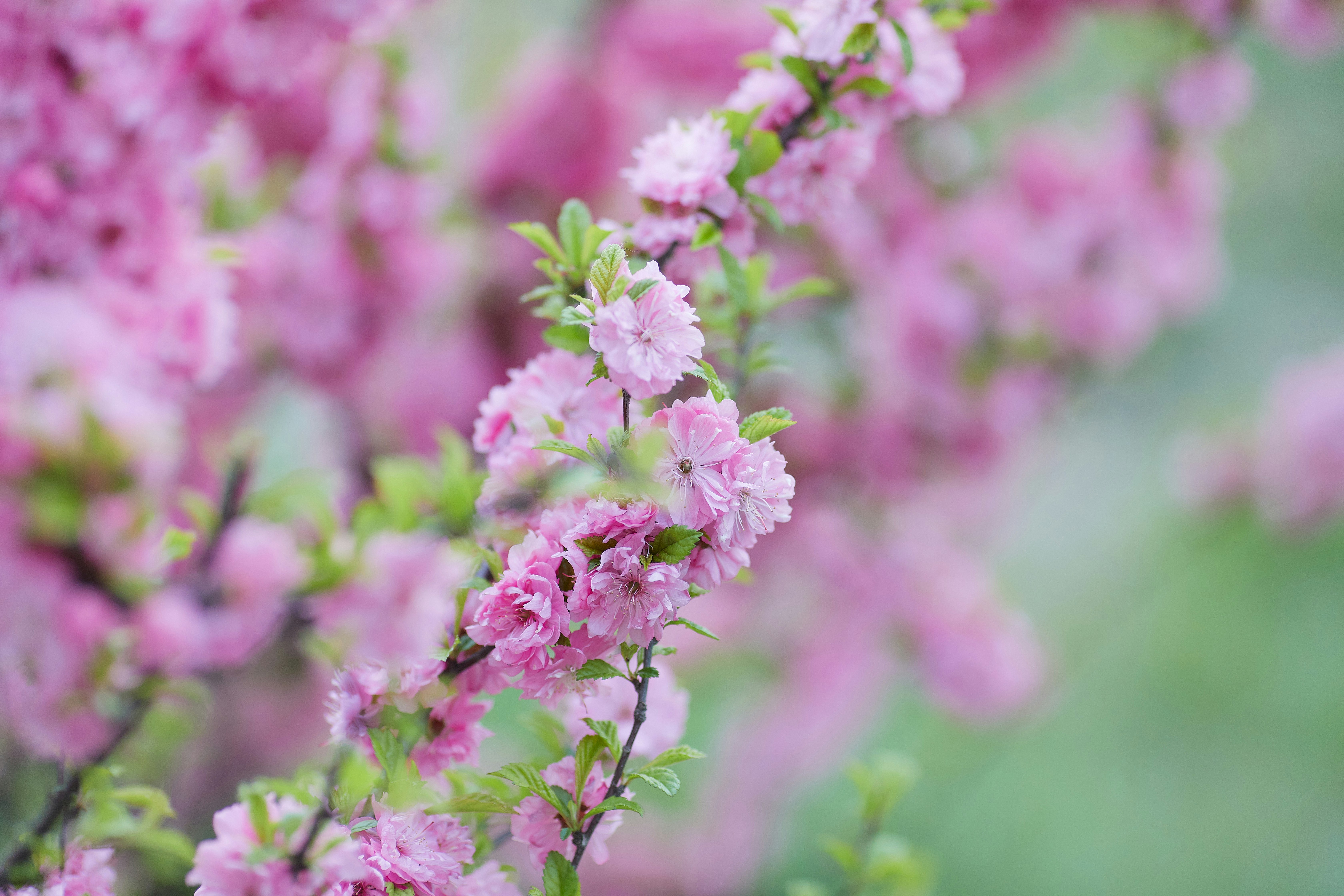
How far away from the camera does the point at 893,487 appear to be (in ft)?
4.99

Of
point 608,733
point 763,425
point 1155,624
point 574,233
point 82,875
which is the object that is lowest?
point 82,875

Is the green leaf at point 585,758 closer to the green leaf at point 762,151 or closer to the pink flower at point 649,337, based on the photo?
the pink flower at point 649,337

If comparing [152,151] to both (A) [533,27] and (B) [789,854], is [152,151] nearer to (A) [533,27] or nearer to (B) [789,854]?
(A) [533,27]

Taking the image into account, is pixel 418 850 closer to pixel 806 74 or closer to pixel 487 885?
pixel 487 885

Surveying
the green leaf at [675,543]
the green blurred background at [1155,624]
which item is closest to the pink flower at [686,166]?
the green leaf at [675,543]

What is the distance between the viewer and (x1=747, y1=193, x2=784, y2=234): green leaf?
0.54 meters

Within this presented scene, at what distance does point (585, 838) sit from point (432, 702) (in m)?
0.11

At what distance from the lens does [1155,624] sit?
2.26m

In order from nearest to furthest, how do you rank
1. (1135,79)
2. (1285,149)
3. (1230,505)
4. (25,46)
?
(25,46) → (1135,79) → (1230,505) → (1285,149)

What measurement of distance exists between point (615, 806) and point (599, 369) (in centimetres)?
23

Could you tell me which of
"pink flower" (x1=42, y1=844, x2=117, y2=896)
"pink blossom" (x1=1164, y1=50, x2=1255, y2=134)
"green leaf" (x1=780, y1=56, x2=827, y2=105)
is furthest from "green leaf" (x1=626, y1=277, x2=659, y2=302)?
"pink blossom" (x1=1164, y1=50, x2=1255, y2=134)

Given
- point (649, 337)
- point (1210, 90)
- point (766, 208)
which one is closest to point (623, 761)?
point (649, 337)

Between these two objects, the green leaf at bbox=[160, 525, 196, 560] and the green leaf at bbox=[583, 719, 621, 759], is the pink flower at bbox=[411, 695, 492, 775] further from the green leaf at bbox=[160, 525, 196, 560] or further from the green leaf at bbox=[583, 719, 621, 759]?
the green leaf at bbox=[160, 525, 196, 560]

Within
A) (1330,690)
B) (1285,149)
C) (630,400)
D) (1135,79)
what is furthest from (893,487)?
(1285,149)
